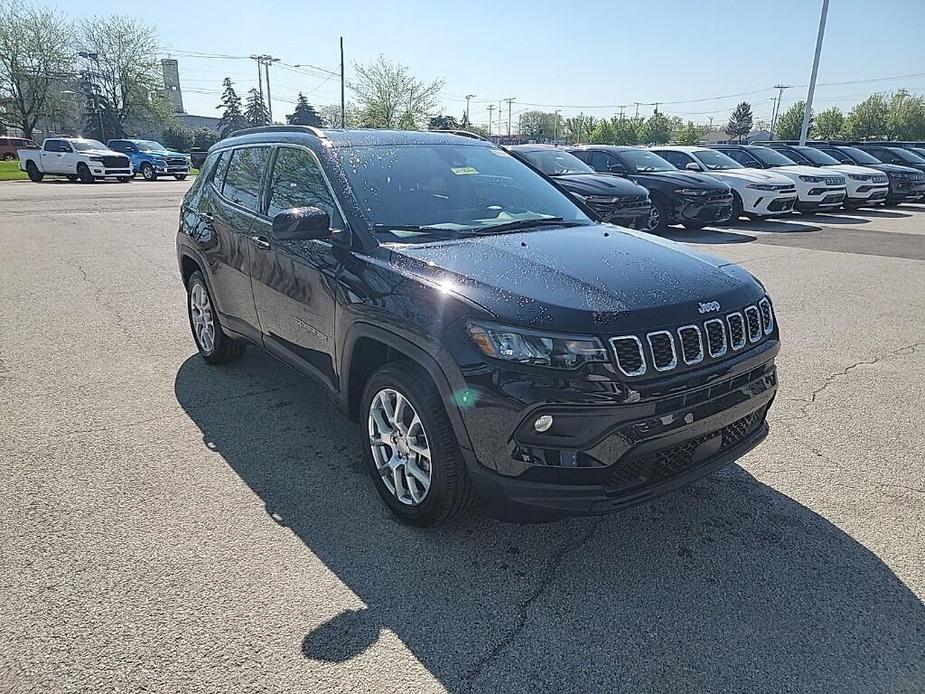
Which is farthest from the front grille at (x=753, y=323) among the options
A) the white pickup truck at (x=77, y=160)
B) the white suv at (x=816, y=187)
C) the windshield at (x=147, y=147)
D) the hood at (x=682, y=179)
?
the windshield at (x=147, y=147)

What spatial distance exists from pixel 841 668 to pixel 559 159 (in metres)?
11.6

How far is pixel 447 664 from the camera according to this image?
2301 mm

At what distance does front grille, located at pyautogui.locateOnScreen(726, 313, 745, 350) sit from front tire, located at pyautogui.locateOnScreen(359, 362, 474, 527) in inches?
49.7

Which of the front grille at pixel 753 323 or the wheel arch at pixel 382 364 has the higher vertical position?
the front grille at pixel 753 323

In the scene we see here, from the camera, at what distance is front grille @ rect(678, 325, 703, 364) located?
260 cm

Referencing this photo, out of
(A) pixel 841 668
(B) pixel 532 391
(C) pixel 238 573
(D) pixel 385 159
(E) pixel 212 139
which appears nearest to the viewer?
(A) pixel 841 668

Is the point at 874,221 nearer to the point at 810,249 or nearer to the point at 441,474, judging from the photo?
the point at 810,249

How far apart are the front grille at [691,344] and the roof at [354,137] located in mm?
2205

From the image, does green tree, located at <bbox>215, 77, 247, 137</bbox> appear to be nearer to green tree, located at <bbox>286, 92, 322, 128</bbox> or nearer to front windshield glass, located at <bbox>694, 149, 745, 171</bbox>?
green tree, located at <bbox>286, 92, 322, 128</bbox>

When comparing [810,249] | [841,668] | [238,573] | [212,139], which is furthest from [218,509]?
[212,139]

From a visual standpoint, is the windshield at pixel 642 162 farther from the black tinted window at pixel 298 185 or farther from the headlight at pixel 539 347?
the headlight at pixel 539 347

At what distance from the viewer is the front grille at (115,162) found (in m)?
28.3

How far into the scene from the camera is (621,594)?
2.66 meters

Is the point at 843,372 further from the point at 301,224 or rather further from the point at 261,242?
the point at 261,242
